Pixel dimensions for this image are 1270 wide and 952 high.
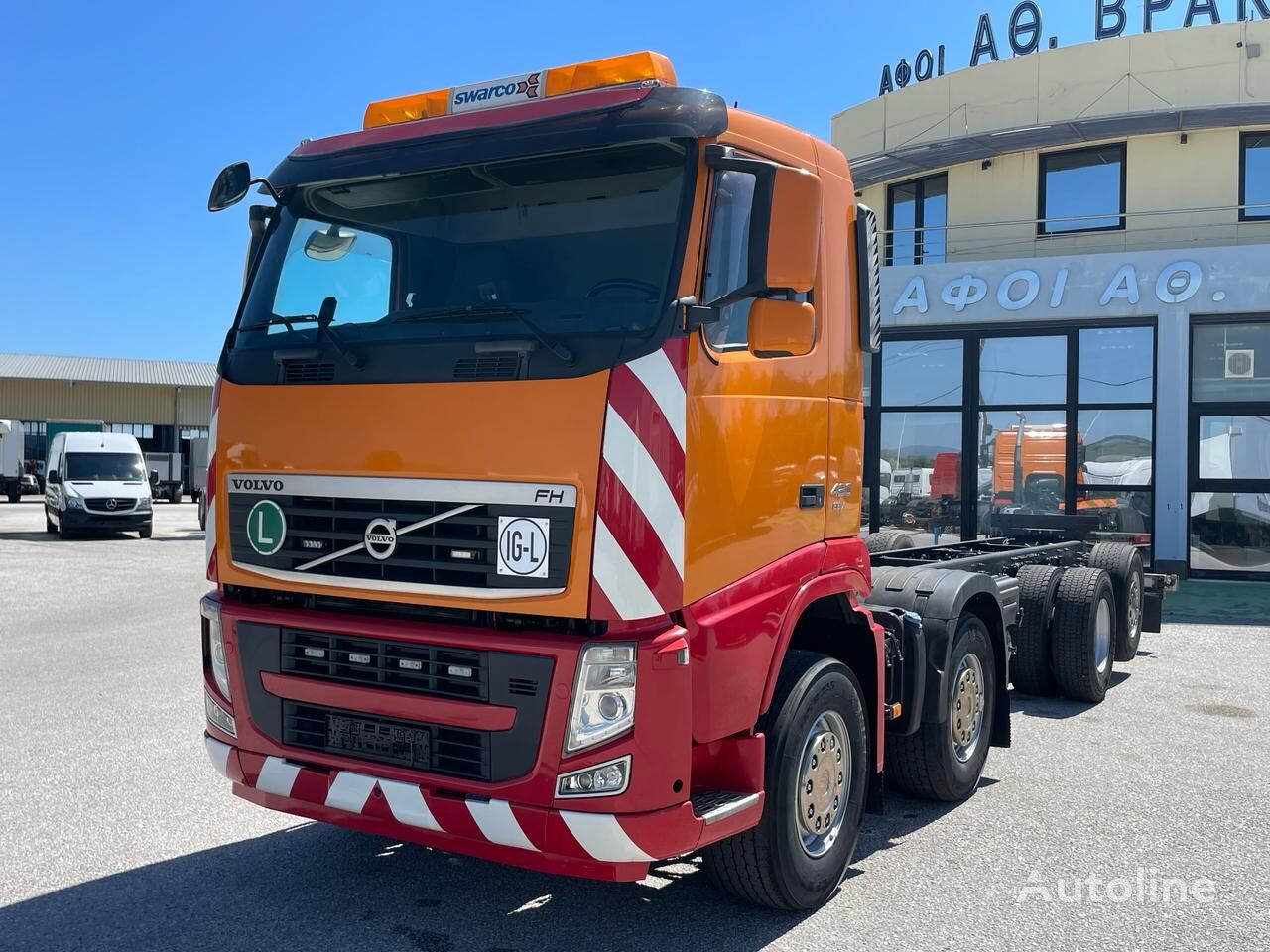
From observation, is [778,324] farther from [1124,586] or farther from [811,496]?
[1124,586]

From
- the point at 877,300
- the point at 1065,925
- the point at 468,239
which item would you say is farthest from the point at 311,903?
the point at 877,300

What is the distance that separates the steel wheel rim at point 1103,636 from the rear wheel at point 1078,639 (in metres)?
0.09

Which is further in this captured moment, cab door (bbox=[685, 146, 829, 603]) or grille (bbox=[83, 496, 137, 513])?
grille (bbox=[83, 496, 137, 513])

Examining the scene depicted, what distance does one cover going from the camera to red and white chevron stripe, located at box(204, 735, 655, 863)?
3.44 meters

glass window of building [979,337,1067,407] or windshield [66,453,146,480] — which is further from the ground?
glass window of building [979,337,1067,407]

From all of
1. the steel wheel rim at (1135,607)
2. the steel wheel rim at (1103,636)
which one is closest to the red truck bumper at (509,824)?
the steel wheel rim at (1103,636)

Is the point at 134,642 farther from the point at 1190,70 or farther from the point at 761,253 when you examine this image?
the point at 1190,70

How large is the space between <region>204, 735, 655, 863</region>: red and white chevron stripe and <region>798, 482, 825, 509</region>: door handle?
1495 millimetres

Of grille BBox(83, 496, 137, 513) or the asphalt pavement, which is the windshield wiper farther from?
grille BBox(83, 496, 137, 513)

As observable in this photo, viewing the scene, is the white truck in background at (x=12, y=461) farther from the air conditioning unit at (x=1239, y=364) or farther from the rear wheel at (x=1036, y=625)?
the rear wheel at (x=1036, y=625)

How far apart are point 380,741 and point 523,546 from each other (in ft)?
2.96

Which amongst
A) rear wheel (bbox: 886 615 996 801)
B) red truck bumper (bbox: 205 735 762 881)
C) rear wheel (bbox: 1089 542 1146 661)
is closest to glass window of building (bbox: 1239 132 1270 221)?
rear wheel (bbox: 1089 542 1146 661)

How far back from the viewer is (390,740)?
377 centimetres

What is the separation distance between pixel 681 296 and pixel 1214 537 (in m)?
16.0
